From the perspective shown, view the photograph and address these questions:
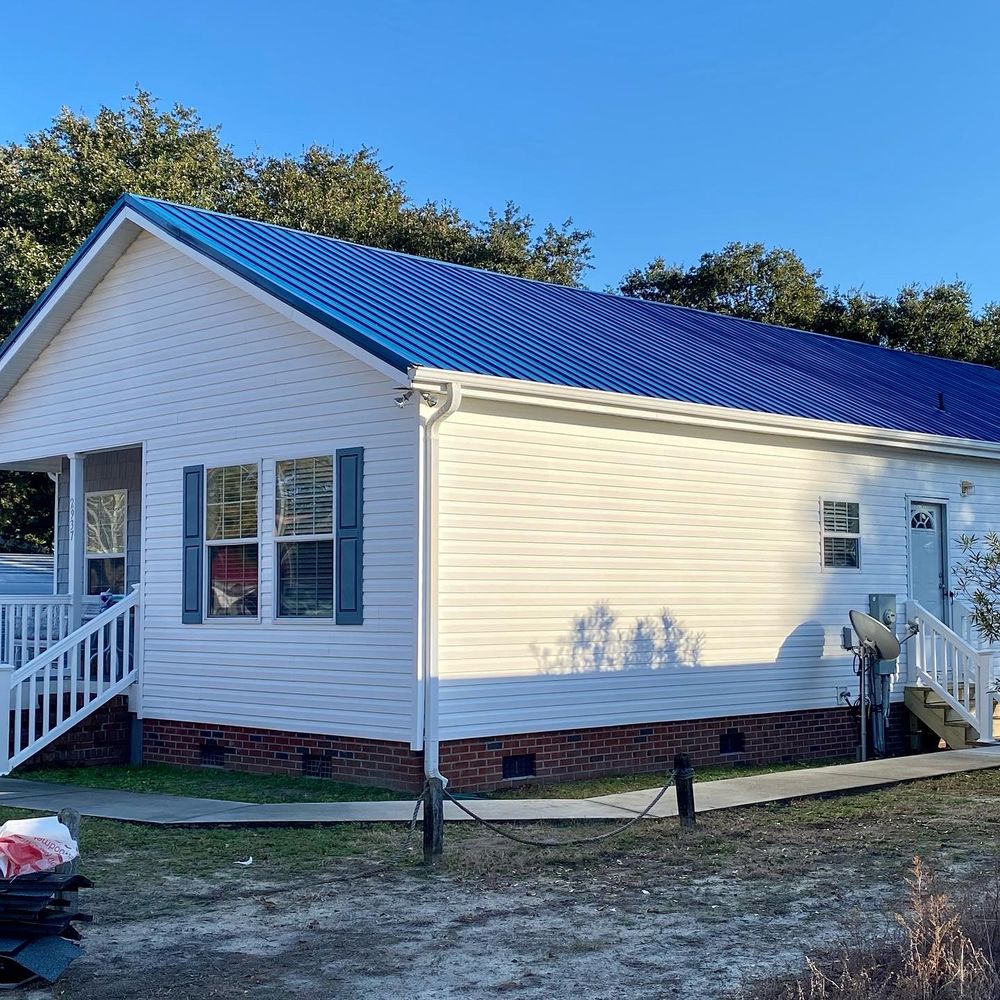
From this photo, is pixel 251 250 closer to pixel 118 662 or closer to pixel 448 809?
pixel 118 662

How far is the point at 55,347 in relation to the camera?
17.1 m

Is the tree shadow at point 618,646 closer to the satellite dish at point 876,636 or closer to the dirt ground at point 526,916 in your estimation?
the satellite dish at point 876,636

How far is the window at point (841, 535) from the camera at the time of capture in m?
15.8

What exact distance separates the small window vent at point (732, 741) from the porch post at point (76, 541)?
7.68 m

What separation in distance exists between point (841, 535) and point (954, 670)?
2.05 metres

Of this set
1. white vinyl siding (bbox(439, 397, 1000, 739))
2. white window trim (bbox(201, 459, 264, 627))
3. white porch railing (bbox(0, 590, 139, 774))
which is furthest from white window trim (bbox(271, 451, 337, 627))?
white porch railing (bbox(0, 590, 139, 774))

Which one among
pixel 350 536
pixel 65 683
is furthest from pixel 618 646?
pixel 65 683

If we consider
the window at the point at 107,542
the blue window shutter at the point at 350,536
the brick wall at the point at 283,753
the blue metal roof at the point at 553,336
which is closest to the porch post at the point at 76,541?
the window at the point at 107,542

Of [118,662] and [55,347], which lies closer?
[118,662]

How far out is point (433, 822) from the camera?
360 inches

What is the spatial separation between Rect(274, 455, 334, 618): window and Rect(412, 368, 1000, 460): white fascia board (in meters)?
1.88

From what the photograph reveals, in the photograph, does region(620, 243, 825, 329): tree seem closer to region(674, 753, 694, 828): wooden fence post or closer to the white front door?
the white front door

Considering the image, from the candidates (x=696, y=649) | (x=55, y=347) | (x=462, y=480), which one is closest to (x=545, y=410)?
(x=462, y=480)

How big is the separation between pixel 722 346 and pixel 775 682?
15.7ft
